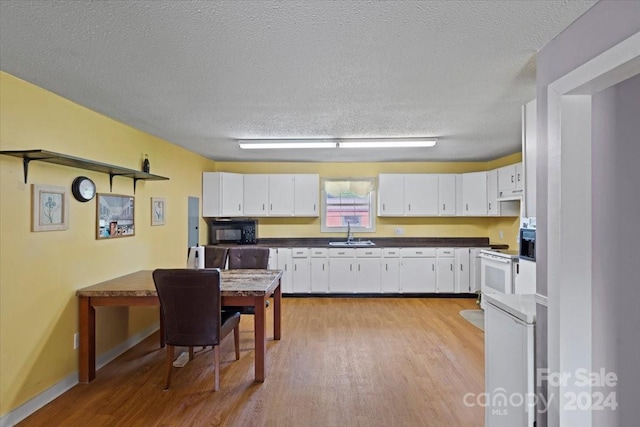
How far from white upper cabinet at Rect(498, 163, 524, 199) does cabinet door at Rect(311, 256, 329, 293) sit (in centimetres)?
294

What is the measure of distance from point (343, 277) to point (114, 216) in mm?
3591

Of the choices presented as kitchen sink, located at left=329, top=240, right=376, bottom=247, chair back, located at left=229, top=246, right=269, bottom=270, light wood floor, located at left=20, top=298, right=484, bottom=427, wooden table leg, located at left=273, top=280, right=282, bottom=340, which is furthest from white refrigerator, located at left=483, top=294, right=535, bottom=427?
kitchen sink, located at left=329, top=240, right=376, bottom=247

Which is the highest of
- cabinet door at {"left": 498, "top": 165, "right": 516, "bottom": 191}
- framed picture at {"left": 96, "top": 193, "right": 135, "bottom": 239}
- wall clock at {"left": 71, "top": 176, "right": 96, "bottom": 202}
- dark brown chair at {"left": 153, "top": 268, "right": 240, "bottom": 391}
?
cabinet door at {"left": 498, "top": 165, "right": 516, "bottom": 191}

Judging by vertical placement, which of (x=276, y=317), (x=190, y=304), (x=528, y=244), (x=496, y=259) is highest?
(x=528, y=244)

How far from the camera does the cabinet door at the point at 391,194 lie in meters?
6.11

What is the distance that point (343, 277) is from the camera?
594cm

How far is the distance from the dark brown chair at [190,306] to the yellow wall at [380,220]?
364cm

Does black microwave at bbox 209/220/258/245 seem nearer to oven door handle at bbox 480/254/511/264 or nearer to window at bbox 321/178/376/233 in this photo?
window at bbox 321/178/376/233

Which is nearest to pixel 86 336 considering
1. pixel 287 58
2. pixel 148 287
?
pixel 148 287

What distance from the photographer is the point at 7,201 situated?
2354 millimetres

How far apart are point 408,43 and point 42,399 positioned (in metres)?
3.46

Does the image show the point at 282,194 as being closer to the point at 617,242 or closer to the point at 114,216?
the point at 114,216

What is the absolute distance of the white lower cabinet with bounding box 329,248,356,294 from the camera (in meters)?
5.94

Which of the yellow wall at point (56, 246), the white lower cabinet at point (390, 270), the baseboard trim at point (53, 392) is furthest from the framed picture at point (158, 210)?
the white lower cabinet at point (390, 270)
